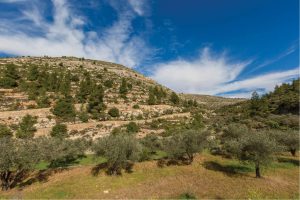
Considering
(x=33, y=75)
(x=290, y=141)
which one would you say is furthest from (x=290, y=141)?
(x=33, y=75)

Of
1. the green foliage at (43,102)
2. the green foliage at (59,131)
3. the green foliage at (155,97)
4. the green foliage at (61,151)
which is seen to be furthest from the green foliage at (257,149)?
the green foliage at (43,102)

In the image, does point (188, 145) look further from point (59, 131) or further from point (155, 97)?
point (155, 97)

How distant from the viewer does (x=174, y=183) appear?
91.8 feet

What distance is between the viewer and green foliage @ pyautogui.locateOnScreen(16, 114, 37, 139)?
57.3 m

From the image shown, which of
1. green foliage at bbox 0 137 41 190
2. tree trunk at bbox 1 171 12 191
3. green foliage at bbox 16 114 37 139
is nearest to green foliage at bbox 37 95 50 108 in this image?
green foliage at bbox 16 114 37 139

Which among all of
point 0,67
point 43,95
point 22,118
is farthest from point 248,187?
point 0,67

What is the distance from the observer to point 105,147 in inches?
1351

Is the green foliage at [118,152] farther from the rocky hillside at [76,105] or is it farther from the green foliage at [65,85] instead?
the green foliage at [65,85]

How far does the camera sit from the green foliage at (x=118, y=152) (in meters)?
32.1

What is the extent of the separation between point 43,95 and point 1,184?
54723mm

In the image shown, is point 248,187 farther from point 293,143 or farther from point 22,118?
point 22,118

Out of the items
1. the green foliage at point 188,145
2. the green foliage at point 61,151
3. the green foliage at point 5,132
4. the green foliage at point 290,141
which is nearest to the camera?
the green foliage at point 61,151

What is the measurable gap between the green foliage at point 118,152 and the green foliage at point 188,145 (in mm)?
6652

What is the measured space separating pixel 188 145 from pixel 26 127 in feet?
149
